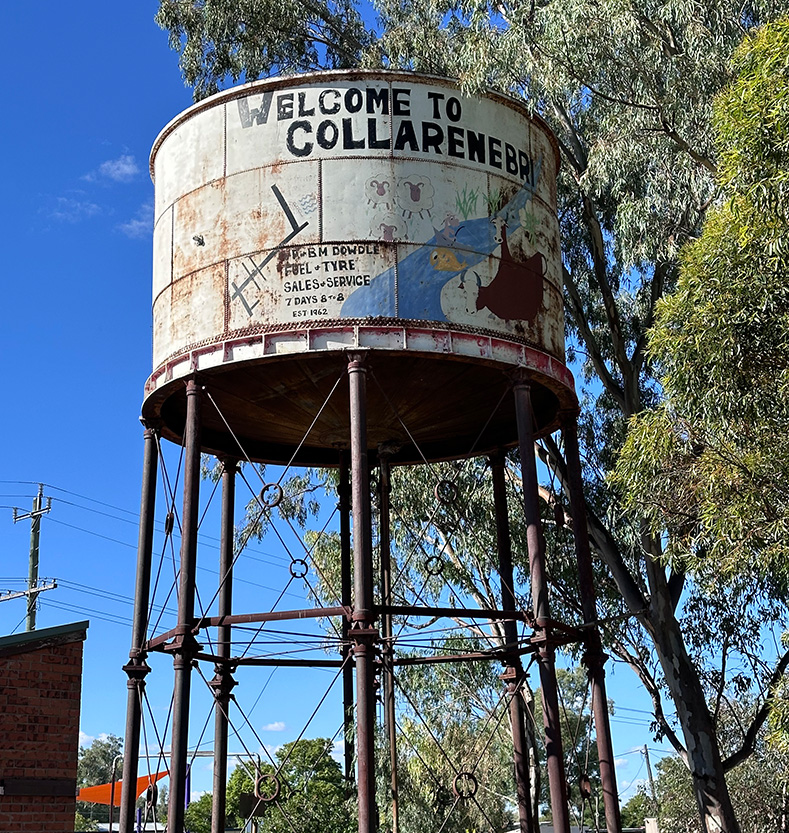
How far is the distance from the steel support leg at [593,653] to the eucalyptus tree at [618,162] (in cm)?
92

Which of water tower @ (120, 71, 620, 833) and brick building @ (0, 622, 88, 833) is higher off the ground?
water tower @ (120, 71, 620, 833)

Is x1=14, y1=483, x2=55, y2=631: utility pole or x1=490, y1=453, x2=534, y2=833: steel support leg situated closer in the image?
x1=490, y1=453, x2=534, y2=833: steel support leg

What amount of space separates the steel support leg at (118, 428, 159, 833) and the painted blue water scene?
335 cm

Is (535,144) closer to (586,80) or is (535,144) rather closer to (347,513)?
(586,80)

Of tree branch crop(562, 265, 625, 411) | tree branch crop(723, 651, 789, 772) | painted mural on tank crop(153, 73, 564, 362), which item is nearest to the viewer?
painted mural on tank crop(153, 73, 564, 362)

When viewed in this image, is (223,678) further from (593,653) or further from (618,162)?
(618,162)

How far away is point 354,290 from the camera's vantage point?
506 inches

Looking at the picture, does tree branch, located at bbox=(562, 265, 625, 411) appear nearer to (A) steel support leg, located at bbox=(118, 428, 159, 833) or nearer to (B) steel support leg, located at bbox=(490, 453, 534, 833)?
(B) steel support leg, located at bbox=(490, 453, 534, 833)

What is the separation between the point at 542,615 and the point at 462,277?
3765 millimetres

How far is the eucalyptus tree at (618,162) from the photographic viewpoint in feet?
53.3

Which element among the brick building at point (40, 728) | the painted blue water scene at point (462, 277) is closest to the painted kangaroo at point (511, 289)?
the painted blue water scene at point (462, 277)

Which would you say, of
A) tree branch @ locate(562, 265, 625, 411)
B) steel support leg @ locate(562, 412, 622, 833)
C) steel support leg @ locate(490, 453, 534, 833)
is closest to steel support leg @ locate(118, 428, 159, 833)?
steel support leg @ locate(490, 453, 534, 833)

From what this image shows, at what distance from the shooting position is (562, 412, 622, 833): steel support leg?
1341cm

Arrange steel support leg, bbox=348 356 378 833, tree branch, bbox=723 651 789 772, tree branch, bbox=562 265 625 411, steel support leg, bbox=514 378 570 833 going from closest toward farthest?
steel support leg, bbox=348 356 378 833
steel support leg, bbox=514 378 570 833
tree branch, bbox=723 651 789 772
tree branch, bbox=562 265 625 411
